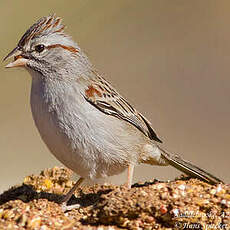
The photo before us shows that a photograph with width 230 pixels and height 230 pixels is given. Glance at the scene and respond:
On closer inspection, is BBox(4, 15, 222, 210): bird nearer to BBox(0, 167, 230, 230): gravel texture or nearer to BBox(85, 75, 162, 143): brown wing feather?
BBox(85, 75, 162, 143): brown wing feather

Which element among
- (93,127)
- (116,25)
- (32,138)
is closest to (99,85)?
(93,127)

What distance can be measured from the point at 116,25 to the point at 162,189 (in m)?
12.5

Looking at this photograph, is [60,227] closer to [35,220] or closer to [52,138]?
[35,220]

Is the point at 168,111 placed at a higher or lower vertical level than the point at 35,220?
higher

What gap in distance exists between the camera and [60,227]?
6512 mm

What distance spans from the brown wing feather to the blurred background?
399 cm

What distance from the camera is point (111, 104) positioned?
8023mm

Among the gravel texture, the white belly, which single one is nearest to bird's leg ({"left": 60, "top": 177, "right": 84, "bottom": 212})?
the white belly

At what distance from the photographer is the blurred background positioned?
14.2m

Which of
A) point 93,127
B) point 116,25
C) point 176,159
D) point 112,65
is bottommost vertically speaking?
point 93,127

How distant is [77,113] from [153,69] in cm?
1005

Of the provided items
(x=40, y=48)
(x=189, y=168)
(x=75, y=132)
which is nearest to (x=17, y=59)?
(x=40, y=48)

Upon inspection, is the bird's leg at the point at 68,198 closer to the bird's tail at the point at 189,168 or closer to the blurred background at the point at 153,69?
the bird's tail at the point at 189,168

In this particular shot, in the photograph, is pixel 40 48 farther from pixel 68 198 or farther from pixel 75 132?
pixel 68 198
